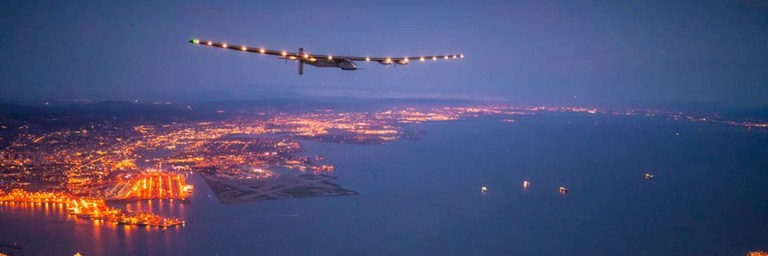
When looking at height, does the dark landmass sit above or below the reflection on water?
above

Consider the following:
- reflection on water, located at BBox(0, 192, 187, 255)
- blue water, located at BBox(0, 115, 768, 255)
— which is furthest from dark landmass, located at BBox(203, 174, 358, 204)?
reflection on water, located at BBox(0, 192, 187, 255)

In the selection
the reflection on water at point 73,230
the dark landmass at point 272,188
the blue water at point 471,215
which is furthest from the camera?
the dark landmass at point 272,188

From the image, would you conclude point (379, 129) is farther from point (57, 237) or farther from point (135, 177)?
point (57, 237)

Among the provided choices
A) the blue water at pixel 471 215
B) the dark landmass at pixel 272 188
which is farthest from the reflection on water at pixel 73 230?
the dark landmass at pixel 272 188

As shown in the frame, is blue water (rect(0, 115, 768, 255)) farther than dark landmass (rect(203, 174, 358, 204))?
No

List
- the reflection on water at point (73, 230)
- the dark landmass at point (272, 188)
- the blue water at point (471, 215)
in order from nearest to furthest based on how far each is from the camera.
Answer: the reflection on water at point (73, 230) < the blue water at point (471, 215) < the dark landmass at point (272, 188)

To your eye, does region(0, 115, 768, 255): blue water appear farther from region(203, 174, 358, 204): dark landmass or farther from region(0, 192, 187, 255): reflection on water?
region(203, 174, 358, 204): dark landmass

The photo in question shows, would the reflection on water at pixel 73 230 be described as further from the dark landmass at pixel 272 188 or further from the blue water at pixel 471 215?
the dark landmass at pixel 272 188

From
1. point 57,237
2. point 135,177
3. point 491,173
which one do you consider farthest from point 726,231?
point 135,177

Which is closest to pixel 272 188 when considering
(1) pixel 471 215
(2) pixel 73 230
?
(2) pixel 73 230
